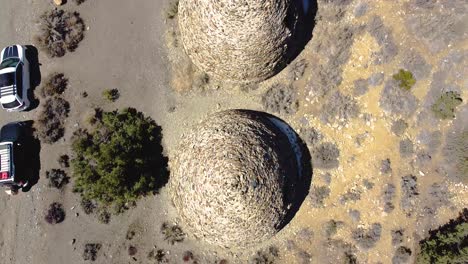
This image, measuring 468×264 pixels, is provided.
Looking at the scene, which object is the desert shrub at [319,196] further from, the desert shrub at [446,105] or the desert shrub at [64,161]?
the desert shrub at [64,161]

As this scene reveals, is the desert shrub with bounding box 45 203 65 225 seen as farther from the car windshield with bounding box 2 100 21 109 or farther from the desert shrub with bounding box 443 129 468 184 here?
the desert shrub with bounding box 443 129 468 184

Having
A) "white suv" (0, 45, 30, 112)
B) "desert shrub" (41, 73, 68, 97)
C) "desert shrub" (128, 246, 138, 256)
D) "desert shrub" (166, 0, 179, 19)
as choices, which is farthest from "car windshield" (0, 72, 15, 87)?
"desert shrub" (128, 246, 138, 256)

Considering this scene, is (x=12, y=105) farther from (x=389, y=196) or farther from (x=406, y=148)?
(x=406, y=148)

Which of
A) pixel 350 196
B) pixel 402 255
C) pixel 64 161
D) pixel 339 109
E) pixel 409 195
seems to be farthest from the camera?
pixel 64 161

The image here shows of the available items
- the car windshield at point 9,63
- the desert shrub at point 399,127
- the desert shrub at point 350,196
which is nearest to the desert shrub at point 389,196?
the desert shrub at point 350,196

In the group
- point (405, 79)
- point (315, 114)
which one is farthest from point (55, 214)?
point (405, 79)

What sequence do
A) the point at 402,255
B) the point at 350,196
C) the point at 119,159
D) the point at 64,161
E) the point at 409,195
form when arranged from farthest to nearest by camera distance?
the point at 64,161 → the point at 350,196 → the point at 409,195 → the point at 402,255 → the point at 119,159
